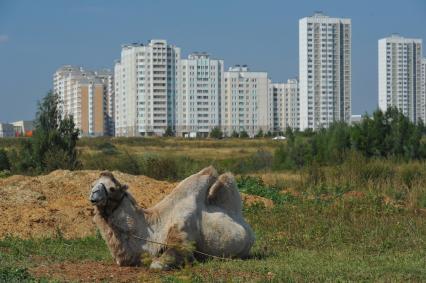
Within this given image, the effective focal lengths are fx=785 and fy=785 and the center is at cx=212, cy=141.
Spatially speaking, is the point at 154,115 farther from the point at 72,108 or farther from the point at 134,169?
the point at 134,169

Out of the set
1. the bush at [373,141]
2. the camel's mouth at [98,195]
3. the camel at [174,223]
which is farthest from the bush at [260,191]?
the bush at [373,141]

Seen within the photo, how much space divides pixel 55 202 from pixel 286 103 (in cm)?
15625

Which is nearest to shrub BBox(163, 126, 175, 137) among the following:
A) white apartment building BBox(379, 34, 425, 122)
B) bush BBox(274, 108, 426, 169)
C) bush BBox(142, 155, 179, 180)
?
white apartment building BBox(379, 34, 425, 122)

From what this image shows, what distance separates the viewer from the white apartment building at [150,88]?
15238 cm

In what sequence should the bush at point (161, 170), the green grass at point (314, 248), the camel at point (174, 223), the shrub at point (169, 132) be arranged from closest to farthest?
1. the green grass at point (314, 248)
2. the camel at point (174, 223)
3. the bush at point (161, 170)
4. the shrub at point (169, 132)

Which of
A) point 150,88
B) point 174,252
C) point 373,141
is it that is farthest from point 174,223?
point 150,88

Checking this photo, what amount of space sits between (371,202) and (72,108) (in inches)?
6935

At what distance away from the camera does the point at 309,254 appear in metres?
10.4

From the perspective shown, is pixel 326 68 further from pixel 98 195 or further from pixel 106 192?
pixel 98 195

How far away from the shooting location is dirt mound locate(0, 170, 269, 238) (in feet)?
47.2

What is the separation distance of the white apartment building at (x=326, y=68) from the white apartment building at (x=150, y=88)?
26745mm

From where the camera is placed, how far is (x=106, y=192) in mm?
9188

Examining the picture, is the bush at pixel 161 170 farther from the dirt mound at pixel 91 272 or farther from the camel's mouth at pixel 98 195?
the camel's mouth at pixel 98 195

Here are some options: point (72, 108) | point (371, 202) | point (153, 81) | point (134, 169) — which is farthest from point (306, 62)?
point (371, 202)
